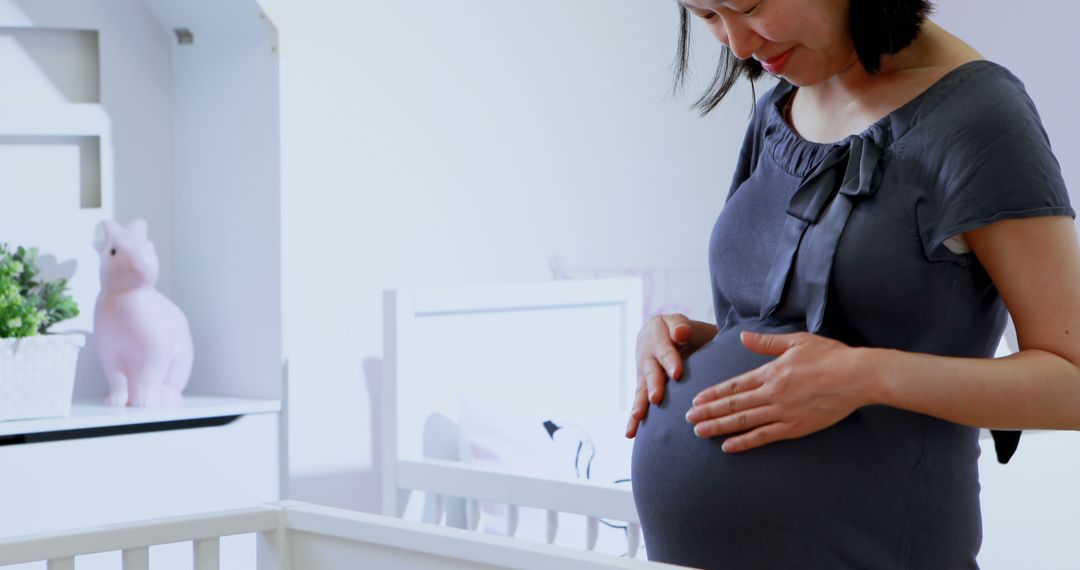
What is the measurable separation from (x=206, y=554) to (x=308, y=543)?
7 centimetres

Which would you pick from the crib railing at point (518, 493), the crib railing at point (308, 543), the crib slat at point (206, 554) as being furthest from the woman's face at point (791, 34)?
the crib railing at point (518, 493)

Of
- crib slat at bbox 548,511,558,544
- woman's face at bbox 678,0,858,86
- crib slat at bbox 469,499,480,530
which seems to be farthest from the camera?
crib slat at bbox 469,499,480,530

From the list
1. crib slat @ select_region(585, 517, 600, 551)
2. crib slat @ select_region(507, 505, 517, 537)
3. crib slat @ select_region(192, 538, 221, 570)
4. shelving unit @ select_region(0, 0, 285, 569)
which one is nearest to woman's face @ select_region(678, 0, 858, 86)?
crib slat @ select_region(192, 538, 221, 570)

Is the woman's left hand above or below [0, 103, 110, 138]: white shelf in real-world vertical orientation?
below

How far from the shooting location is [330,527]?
0.90 meters

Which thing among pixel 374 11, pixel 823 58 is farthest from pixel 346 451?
pixel 823 58

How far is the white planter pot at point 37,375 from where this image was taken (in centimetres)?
179

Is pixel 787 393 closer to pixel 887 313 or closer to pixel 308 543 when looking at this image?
pixel 887 313

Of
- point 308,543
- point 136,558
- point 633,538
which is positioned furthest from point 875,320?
point 633,538

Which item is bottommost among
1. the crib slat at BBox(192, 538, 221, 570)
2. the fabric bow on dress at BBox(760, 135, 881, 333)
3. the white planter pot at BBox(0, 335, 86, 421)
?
the crib slat at BBox(192, 538, 221, 570)

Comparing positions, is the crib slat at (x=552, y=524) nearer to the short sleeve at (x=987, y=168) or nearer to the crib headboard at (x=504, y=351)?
the crib headboard at (x=504, y=351)

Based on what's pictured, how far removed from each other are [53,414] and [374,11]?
82 cm

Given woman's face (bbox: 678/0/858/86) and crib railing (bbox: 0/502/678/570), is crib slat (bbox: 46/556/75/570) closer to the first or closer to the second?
crib railing (bbox: 0/502/678/570)

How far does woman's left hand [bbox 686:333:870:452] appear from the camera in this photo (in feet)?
2.69
